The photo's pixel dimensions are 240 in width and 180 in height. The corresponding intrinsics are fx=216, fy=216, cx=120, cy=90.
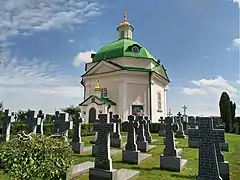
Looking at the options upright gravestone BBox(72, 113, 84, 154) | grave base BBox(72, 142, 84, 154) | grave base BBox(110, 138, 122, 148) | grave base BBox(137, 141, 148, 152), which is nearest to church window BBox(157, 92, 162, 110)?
grave base BBox(110, 138, 122, 148)

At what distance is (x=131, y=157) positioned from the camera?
8336mm

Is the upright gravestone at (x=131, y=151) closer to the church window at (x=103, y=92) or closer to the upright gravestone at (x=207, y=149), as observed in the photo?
the upright gravestone at (x=207, y=149)

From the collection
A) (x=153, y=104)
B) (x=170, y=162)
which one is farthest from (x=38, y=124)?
(x=153, y=104)

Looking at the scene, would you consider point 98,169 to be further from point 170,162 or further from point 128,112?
point 128,112

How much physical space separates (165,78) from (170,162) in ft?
84.5

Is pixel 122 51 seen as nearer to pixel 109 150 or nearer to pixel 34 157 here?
pixel 109 150

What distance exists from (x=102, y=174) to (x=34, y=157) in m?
2.38

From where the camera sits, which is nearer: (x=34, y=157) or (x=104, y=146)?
(x=34, y=157)

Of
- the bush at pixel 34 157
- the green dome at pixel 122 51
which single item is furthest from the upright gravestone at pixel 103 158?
the green dome at pixel 122 51

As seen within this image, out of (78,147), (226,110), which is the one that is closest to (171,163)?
(78,147)

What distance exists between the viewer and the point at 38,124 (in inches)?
407

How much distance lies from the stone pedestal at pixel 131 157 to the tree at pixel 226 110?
3250 cm

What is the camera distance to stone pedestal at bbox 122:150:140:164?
27.0 ft

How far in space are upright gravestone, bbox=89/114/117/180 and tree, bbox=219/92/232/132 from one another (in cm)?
3488
